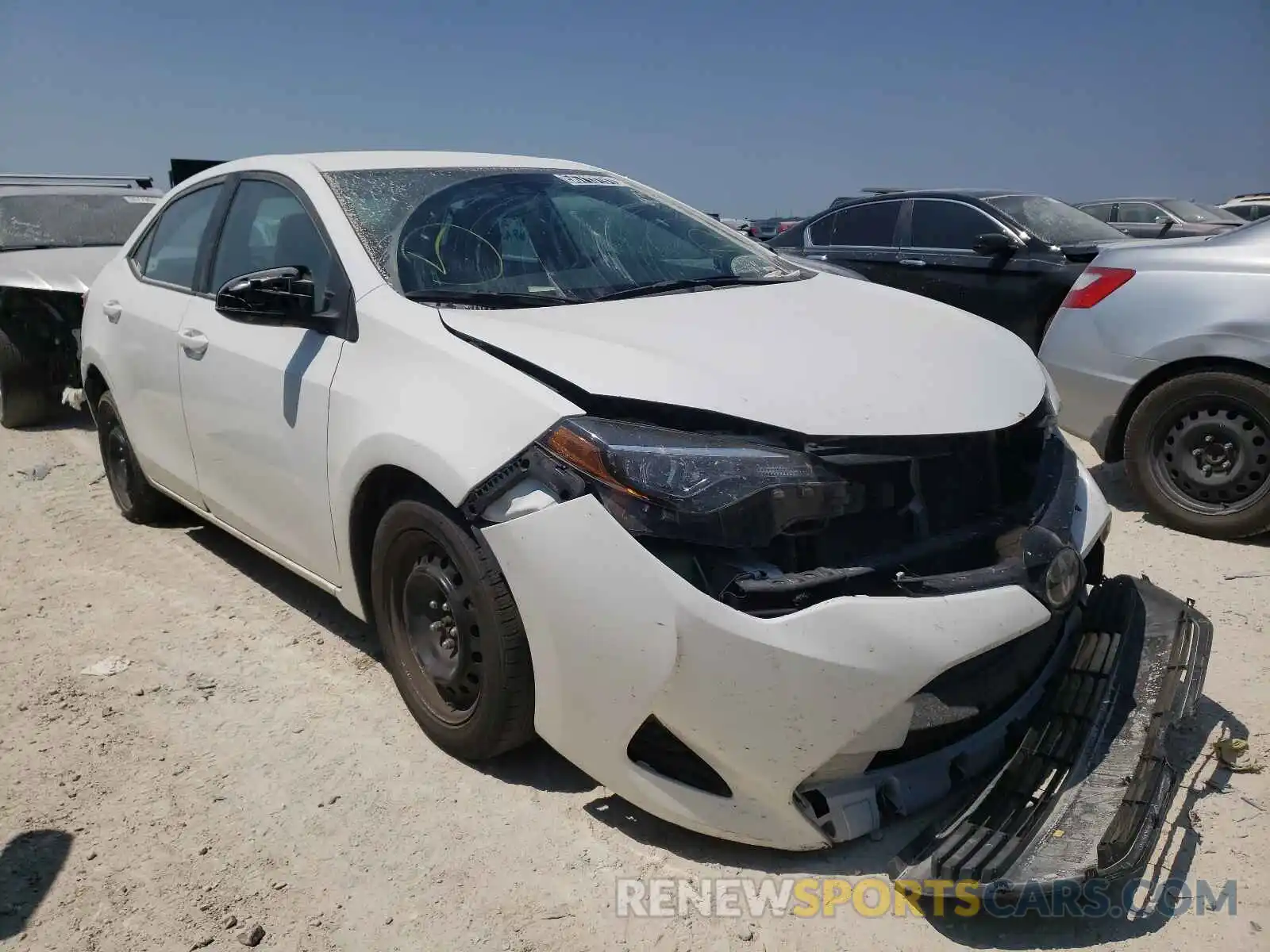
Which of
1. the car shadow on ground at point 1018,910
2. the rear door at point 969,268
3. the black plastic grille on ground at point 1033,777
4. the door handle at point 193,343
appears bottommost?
the car shadow on ground at point 1018,910

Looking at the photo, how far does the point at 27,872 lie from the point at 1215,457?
4815mm

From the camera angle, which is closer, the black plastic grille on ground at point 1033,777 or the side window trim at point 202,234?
the black plastic grille on ground at point 1033,777

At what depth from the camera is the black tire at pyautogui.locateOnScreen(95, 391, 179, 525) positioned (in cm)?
477

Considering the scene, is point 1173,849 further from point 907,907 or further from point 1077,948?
point 907,907

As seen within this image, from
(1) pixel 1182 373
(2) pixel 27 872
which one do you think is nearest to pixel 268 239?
(2) pixel 27 872

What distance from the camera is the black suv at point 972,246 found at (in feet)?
22.0

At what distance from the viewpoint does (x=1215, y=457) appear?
14.8ft

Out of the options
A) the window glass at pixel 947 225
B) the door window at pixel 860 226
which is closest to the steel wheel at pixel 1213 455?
the window glass at pixel 947 225

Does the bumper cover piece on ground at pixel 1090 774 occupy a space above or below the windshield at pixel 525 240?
below

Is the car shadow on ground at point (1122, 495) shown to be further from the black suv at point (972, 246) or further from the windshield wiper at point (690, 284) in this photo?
the windshield wiper at point (690, 284)

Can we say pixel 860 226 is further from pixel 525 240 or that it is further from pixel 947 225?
pixel 525 240

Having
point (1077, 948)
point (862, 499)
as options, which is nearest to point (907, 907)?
point (1077, 948)

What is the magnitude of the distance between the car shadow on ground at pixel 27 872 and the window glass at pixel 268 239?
66.6 inches

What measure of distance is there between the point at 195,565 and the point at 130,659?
3.17 feet
